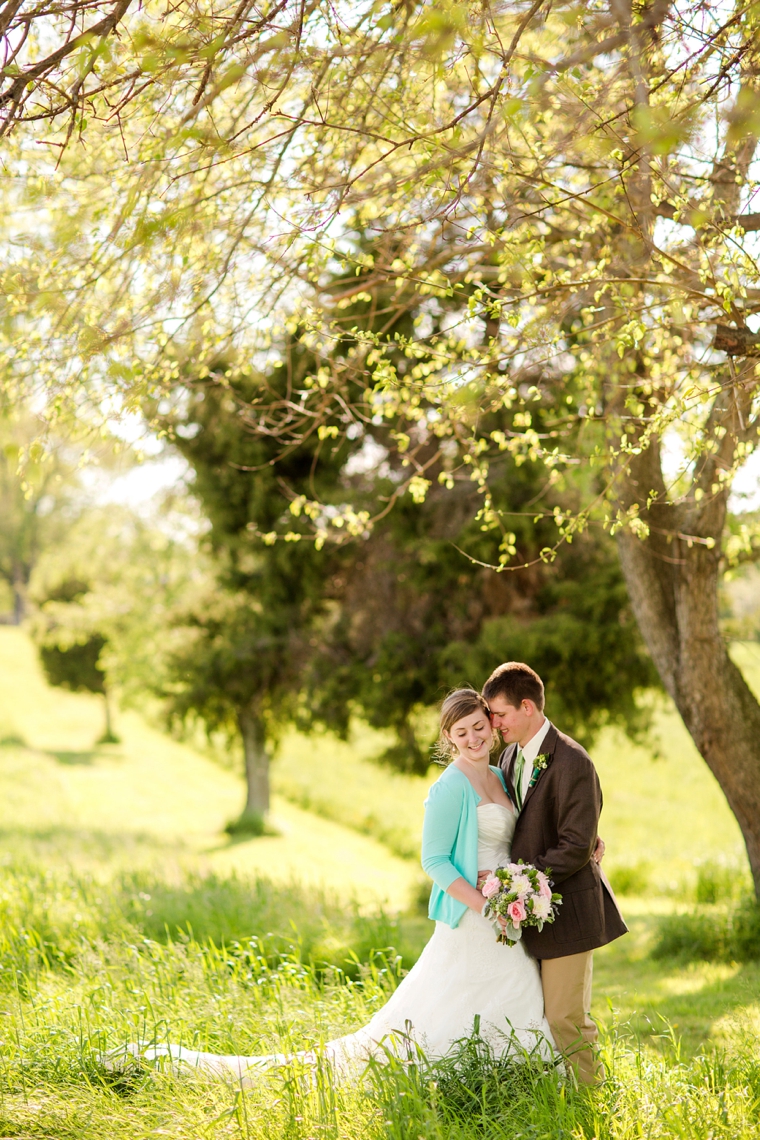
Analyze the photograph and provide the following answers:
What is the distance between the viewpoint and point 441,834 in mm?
4258

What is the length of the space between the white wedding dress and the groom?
0.27 ft

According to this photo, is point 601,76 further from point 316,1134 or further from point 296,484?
point 296,484

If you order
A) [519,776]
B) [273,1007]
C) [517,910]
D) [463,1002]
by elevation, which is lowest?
[273,1007]

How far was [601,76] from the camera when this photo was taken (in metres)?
5.38

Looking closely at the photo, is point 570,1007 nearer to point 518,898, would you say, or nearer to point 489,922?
point 489,922

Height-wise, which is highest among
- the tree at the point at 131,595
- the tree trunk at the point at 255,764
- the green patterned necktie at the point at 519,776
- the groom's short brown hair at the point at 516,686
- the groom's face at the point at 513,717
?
the tree at the point at 131,595

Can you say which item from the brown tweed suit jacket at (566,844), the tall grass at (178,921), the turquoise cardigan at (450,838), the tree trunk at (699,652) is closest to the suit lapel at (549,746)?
the brown tweed suit jacket at (566,844)

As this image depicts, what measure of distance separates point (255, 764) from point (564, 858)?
1491 cm

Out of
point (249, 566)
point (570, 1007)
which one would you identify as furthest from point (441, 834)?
point (249, 566)

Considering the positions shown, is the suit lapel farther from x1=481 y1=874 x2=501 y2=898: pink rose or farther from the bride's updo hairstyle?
x1=481 y1=874 x2=501 y2=898: pink rose

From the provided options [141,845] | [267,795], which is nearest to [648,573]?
[141,845]

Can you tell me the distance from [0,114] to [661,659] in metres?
5.79

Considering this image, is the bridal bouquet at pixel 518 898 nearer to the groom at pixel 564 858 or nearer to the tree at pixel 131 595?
the groom at pixel 564 858

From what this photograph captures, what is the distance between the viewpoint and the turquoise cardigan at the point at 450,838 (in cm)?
425
